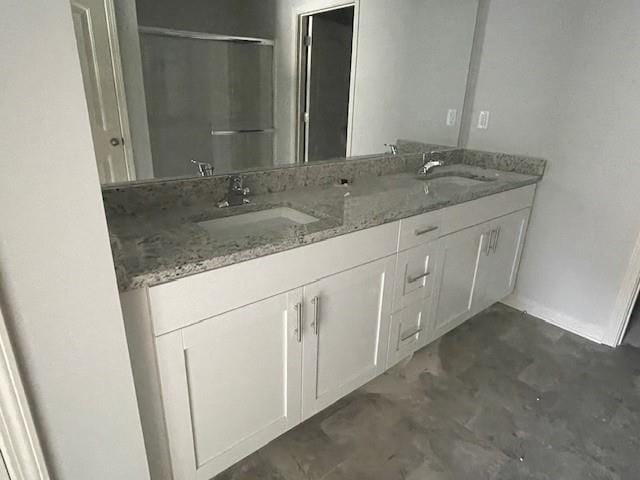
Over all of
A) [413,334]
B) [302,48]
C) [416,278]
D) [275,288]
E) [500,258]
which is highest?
[302,48]

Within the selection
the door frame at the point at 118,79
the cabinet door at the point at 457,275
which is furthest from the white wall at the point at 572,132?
the door frame at the point at 118,79

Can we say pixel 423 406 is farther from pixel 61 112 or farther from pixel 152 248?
pixel 61 112

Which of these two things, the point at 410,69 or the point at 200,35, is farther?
the point at 410,69

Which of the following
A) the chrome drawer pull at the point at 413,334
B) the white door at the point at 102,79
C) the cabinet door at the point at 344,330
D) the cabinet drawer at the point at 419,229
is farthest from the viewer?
the chrome drawer pull at the point at 413,334

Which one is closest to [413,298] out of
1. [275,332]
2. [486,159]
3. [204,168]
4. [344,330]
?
[344,330]

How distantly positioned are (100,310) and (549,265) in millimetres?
2380

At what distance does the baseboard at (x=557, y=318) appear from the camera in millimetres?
2305

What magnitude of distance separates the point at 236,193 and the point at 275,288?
0.52 m

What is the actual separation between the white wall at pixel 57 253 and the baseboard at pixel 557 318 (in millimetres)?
2344

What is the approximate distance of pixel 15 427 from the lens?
83cm

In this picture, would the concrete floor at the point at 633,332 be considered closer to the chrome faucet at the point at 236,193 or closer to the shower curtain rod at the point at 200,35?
the chrome faucet at the point at 236,193

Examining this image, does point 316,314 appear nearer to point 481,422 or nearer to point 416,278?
point 416,278

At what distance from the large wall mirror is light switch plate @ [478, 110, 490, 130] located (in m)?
0.28

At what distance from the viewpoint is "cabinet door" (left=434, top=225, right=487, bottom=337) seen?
1.92 m
